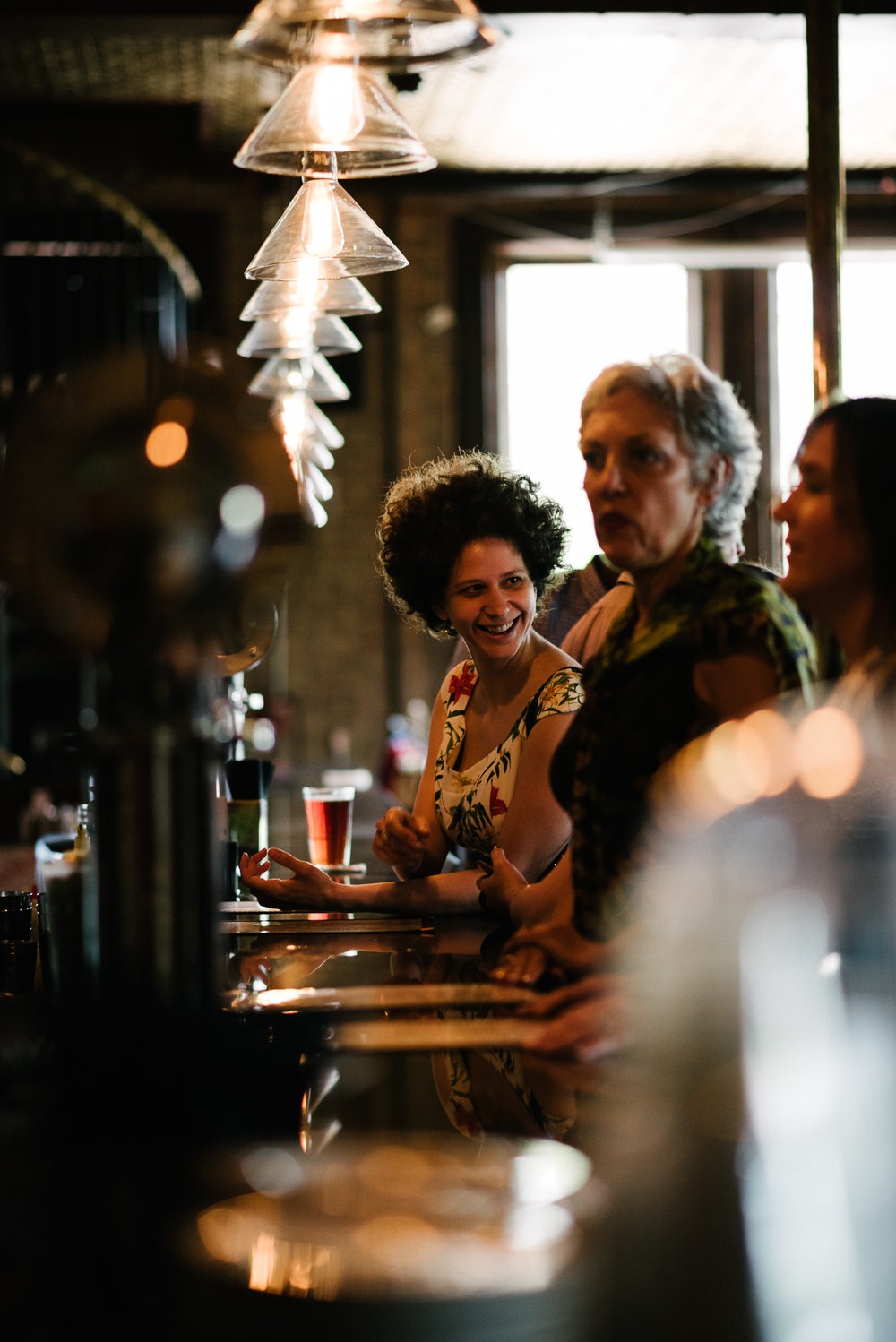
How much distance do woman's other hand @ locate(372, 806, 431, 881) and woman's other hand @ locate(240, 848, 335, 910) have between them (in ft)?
0.39

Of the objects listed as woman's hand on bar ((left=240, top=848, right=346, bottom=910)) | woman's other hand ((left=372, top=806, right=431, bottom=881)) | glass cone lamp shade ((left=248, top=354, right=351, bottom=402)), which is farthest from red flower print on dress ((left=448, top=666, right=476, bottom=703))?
glass cone lamp shade ((left=248, top=354, right=351, bottom=402))

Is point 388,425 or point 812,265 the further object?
point 388,425

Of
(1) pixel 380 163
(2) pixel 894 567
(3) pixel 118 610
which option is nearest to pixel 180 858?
(3) pixel 118 610

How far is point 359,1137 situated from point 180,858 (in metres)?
0.19

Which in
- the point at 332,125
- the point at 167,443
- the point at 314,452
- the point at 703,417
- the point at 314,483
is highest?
the point at 332,125

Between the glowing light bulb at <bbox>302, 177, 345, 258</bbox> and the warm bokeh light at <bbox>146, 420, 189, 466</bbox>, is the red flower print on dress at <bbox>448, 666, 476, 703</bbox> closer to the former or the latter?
the glowing light bulb at <bbox>302, 177, 345, 258</bbox>

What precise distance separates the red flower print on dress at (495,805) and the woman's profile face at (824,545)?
0.84 meters

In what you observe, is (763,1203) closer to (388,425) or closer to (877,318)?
(388,425)

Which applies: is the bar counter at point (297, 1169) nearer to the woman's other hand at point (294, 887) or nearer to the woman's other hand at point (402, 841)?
the woman's other hand at point (294, 887)

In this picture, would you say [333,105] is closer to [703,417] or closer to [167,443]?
Answer: [703,417]

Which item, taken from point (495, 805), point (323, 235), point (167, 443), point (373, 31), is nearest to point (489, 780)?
point (495, 805)

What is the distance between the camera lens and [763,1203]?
61 centimetres

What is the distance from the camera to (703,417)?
4.76 ft

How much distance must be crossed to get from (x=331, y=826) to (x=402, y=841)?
0.35 meters
